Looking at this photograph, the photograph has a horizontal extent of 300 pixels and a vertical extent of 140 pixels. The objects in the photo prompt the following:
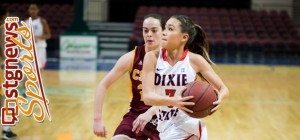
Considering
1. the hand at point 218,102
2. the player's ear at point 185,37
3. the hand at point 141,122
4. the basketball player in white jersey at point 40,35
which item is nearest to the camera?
the hand at point 218,102

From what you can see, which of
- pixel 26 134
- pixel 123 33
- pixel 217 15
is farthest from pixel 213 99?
pixel 123 33

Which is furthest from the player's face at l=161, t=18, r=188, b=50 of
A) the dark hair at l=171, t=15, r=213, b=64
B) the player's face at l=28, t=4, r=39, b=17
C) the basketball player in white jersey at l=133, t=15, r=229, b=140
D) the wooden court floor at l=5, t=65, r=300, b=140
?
the player's face at l=28, t=4, r=39, b=17

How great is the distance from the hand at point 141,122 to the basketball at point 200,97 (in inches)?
26.3

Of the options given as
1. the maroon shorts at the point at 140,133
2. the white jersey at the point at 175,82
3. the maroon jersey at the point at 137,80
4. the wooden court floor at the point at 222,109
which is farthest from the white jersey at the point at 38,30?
the white jersey at the point at 175,82

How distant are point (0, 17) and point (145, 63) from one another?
2.72m

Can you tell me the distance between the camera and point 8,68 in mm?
4457

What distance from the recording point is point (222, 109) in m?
8.31

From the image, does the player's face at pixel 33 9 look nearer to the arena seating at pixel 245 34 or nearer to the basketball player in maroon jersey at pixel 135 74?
the basketball player in maroon jersey at pixel 135 74

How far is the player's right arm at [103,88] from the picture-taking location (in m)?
3.51

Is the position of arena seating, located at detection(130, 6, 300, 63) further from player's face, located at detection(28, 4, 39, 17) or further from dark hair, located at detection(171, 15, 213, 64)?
dark hair, located at detection(171, 15, 213, 64)

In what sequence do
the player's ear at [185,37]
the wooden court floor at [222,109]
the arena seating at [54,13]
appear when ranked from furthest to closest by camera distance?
the arena seating at [54,13]
the wooden court floor at [222,109]
the player's ear at [185,37]

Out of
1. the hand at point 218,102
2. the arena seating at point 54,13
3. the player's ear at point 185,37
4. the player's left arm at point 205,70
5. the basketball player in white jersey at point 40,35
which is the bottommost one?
the arena seating at point 54,13

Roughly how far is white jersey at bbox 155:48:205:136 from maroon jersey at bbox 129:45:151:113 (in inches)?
20.1

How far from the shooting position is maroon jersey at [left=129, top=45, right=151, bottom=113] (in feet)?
12.3
